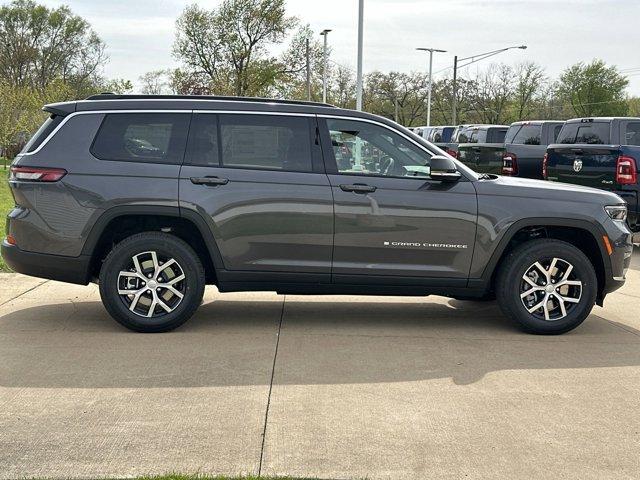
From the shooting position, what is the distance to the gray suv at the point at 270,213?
18.3ft

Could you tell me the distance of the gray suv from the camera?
5.59 metres

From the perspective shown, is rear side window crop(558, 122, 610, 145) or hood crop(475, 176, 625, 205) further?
rear side window crop(558, 122, 610, 145)

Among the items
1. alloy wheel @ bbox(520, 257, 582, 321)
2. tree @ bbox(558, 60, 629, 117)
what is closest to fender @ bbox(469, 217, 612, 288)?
alloy wheel @ bbox(520, 257, 582, 321)

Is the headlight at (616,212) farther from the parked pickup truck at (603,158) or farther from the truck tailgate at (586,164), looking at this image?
the truck tailgate at (586,164)

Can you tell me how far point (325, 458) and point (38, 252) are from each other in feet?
10.3

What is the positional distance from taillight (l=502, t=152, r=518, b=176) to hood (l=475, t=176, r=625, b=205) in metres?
8.75

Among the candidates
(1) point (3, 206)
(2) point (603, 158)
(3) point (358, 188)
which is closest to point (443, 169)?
(3) point (358, 188)

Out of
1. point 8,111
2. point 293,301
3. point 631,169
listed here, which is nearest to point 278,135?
point 293,301

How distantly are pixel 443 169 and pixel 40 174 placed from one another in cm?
304

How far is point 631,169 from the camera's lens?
10.3m

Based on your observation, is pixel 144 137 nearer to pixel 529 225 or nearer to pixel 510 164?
pixel 529 225

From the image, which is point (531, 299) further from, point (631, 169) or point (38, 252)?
point (631, 169)

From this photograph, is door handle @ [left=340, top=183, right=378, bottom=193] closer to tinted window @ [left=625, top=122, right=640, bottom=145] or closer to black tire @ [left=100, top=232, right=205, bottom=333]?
black tire @ [left=100, top=232, right=205, bottom=333]

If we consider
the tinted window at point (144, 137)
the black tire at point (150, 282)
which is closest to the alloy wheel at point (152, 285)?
the black tire at point (150, 282)
